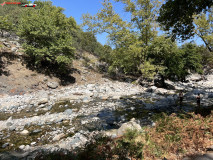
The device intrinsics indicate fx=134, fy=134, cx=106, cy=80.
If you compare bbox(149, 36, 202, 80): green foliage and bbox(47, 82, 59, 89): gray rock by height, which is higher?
bbox(149, 36, 202, 80): green foliage

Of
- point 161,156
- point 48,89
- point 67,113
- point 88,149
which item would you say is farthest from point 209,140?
point 48,89

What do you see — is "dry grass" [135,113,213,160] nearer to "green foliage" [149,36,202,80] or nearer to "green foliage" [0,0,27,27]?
"green foliage" [149,36,202,80]

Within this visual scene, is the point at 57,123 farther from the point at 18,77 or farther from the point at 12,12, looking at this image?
the point at 12,12

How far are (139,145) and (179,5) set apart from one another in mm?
8366

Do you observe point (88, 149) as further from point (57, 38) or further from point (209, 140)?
point (57, 38)

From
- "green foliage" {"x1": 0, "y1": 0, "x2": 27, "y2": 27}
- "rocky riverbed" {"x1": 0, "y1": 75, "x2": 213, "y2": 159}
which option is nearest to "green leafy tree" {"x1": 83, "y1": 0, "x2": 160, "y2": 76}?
"rocky riverbed" {"x1": 0, "y1": 75, "x2": 213, "y2": 159}

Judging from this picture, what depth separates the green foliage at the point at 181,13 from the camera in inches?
306

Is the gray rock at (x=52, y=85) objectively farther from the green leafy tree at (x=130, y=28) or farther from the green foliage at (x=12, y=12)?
the green foliage at (x=12, y=12)

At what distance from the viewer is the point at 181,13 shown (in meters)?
8.39

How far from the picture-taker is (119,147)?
410 cm

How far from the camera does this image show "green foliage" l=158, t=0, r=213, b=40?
7.78 meters

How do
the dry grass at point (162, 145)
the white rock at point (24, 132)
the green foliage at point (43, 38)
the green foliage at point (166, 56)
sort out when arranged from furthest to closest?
1. the green foliage at point (166, 56)
2. the green foliage at point (43, 38)
3. the white rock at point (24, 132)
4. the dry grass at point (162, 145)

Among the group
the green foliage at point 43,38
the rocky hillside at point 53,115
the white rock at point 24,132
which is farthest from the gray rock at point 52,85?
the white rock at point 24,132

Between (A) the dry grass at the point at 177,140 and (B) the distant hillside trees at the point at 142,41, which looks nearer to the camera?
(A) the dry grass at the point at 177,140
